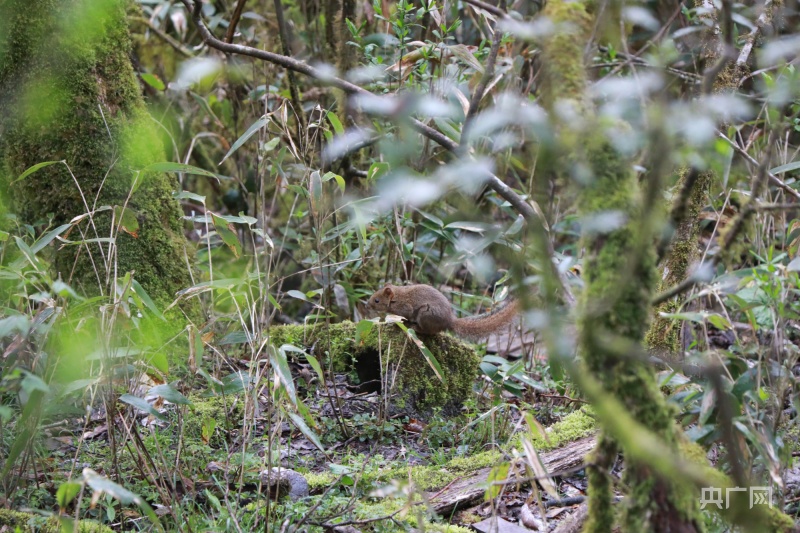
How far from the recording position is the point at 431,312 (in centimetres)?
420

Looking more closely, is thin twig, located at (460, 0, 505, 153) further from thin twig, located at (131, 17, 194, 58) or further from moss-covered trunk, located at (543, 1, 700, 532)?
thin twig, located at (131, 17, 194, 58)

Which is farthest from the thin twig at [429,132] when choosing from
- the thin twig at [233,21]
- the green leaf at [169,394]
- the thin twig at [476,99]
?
the green leaf at [169,394]

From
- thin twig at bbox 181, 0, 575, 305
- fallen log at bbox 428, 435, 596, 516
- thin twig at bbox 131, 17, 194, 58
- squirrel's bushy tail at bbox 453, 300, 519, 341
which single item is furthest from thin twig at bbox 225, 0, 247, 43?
thin twig at bbox 131, 17, 194, 58

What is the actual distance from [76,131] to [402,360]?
194 centimetres

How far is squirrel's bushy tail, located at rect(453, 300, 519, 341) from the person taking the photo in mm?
4191

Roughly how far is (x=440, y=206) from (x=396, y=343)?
1.60 metres

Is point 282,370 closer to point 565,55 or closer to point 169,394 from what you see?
point 169,394

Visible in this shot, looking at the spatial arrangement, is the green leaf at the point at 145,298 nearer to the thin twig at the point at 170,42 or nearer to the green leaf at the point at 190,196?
the green leaf at the point at 190,196

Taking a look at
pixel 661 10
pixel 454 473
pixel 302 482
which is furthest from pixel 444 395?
pixel 661 10

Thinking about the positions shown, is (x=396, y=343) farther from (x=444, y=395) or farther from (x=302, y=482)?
(x=302, y=482)

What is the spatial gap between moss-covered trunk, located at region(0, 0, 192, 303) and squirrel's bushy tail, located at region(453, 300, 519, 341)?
1.72 metres

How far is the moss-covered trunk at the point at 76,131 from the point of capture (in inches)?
134

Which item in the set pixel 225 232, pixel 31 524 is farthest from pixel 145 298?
pixel 31 524

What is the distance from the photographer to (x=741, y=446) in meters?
2.05
